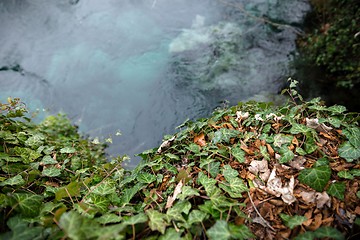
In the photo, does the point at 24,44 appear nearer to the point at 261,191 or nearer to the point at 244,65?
the point at 244,65

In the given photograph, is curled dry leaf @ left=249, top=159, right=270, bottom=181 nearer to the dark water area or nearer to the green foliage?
the dark water area

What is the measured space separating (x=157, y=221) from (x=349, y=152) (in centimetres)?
140

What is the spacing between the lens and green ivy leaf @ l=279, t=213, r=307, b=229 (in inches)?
59.8

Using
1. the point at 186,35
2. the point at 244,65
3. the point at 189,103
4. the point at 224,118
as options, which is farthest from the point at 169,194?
the point at 186,35

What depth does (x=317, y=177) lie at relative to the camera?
1.68m

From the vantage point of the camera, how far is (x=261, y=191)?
176cm

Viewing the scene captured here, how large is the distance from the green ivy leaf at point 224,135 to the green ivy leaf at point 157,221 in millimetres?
859

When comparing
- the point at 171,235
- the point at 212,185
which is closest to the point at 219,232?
the point at 171,235

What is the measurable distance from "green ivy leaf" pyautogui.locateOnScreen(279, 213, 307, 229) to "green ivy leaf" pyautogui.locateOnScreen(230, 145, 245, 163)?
48 centimetres

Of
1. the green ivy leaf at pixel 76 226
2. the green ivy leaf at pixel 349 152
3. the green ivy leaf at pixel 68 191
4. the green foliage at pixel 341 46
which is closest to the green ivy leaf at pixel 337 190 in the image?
the green ivy leaf at pixel 349 152

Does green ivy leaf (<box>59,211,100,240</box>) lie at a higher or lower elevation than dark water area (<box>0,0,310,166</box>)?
lower

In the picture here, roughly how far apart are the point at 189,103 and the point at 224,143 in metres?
2.44

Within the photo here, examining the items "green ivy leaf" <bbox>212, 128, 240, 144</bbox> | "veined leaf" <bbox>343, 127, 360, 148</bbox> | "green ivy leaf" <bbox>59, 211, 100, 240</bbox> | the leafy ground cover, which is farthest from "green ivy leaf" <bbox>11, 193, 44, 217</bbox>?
"veined leaf" <bbox>343, 127, 360, 148</bbox>

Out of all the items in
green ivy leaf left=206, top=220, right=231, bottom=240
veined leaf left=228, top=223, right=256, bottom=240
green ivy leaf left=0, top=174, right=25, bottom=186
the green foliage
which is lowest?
veined leaf left=228, top=223, right=256, bottom=240
